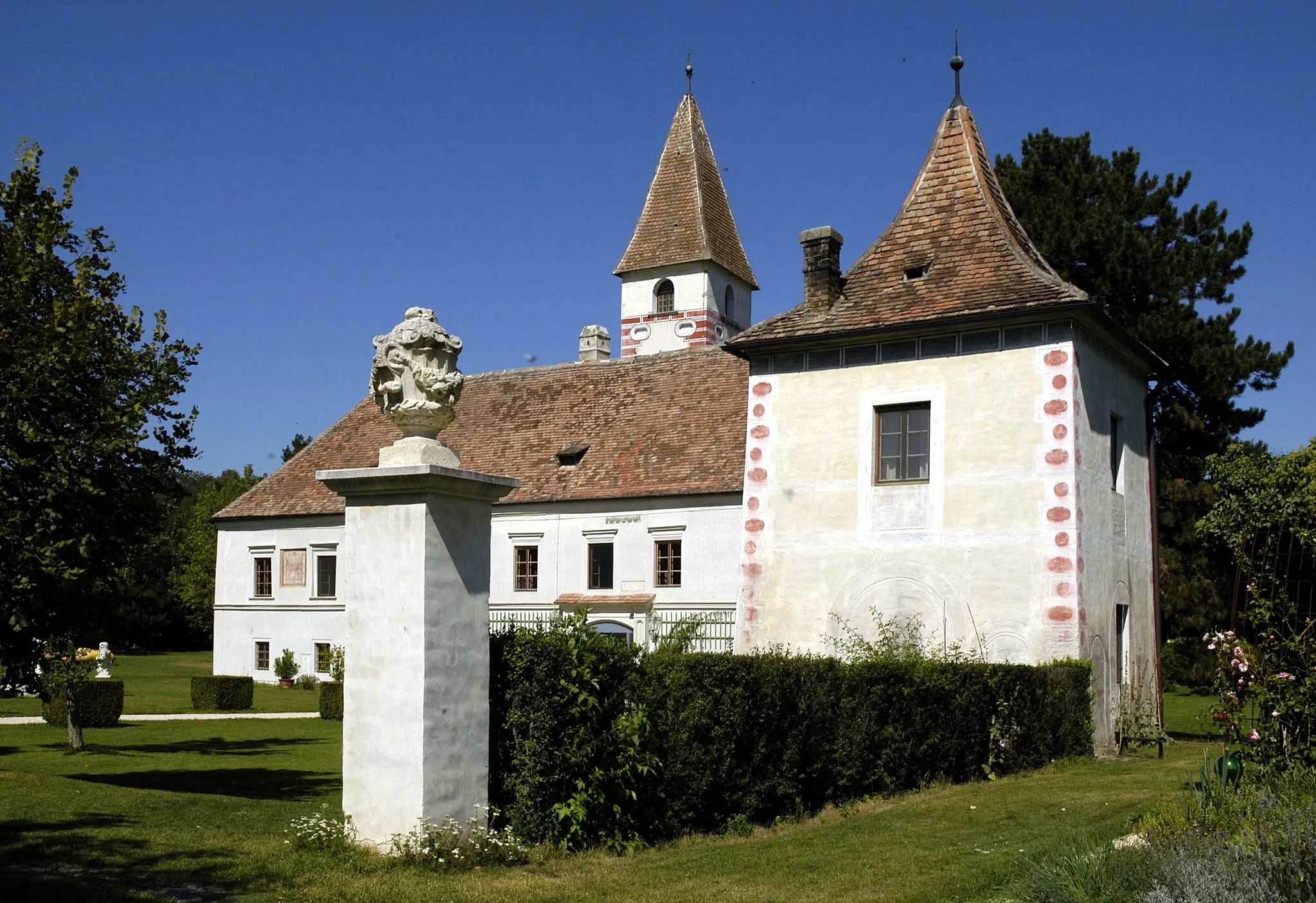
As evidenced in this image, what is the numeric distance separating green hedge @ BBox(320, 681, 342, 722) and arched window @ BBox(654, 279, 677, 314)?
91.8 ft

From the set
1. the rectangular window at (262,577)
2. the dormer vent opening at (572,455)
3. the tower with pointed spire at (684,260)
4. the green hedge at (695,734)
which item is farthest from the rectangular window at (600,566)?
the tower with pointed spire at (684,260)

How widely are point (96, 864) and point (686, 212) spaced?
1852 inches

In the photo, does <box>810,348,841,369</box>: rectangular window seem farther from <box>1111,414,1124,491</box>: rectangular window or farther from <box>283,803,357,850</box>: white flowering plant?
<box>283,803,357,850</box>: white flowering plant

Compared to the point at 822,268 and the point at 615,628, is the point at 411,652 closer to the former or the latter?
the point at 822,268

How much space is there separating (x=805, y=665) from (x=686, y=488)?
18.4m

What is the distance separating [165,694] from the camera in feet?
119

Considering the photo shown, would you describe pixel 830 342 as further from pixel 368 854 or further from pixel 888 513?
pixel 368 854

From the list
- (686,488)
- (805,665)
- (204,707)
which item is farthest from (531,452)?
(805,665)

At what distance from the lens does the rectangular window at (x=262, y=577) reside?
40.9m

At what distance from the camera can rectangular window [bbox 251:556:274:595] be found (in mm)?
40938

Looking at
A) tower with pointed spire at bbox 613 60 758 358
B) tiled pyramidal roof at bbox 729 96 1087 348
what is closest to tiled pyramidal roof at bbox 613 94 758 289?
tower with pointed spire at bbox 613 60 758 358

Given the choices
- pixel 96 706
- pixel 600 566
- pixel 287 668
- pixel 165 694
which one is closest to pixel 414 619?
pixel 96 706

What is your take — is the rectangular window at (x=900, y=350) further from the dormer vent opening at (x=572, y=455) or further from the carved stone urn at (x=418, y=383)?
the dormer vent opening at (x=572, y=455)

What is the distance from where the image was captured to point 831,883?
28.5ft
